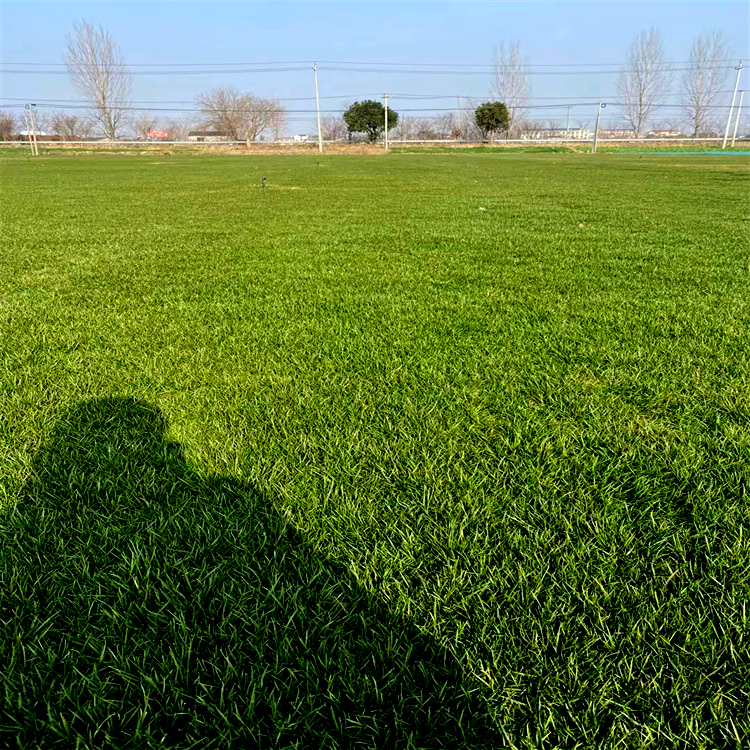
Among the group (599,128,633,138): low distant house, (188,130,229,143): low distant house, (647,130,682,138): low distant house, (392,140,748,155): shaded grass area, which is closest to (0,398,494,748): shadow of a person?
(392,140,748,155): shaded grass area

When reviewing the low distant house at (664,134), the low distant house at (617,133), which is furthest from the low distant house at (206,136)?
the low distant house at (664,134)

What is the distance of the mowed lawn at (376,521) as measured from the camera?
40.2 inches

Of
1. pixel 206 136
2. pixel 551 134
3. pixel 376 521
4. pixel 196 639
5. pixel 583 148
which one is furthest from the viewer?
pixel 206 136

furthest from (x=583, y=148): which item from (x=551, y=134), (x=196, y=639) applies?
(x=196, y=639)

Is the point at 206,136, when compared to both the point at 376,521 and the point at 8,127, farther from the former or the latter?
the point at 376,521

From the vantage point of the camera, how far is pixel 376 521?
1518mm

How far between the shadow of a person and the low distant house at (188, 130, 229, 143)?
231 feet

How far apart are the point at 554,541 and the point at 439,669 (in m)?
0.53

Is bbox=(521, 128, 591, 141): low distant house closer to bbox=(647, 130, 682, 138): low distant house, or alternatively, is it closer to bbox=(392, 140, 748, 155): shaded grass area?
bbox=(392, 140, 748, 155): shaded grass area

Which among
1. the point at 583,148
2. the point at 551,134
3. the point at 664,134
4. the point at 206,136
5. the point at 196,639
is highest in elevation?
the point at 206,136

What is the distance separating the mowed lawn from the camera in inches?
40.2

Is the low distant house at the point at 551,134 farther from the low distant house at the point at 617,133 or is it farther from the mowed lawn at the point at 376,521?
the mowed lawn at the point at 376,521

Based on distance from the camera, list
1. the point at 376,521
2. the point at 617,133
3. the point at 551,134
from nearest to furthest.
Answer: the point at 376,521 → the point at 551,134 → the point at 617,133

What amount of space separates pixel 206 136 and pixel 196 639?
74.8 meters
